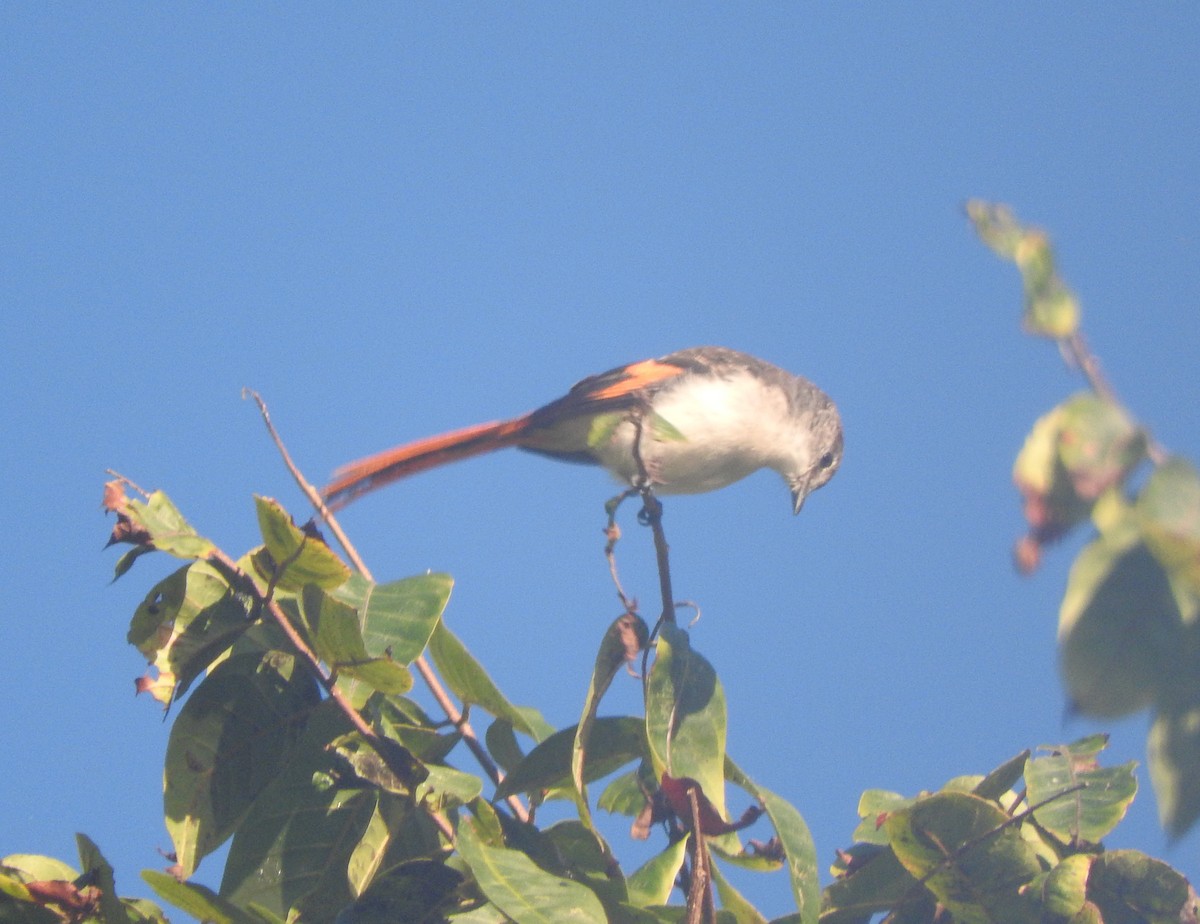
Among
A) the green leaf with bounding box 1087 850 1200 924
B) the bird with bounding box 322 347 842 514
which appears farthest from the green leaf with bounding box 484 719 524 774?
the bird with bounding box 322 347 842 514

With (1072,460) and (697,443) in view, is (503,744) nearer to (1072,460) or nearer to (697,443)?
(1072,460)

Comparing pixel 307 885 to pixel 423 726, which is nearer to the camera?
pixel 307 885

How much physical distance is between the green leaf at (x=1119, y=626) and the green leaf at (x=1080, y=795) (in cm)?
160

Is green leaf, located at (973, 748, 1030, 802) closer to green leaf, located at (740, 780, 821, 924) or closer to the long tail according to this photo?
green leaf, located at (740, 780, 821, 924)

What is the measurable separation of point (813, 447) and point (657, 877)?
3802 millimetres

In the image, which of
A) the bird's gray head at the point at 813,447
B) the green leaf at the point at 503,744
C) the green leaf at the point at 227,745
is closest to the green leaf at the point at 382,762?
the green leaf at the point at 227,745

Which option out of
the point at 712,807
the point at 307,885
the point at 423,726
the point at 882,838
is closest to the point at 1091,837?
the point at 882,838

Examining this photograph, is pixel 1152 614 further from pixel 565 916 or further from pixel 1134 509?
pixel 565 916

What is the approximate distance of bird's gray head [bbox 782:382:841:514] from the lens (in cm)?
555

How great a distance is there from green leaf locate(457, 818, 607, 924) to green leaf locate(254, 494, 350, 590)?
1.72 ft

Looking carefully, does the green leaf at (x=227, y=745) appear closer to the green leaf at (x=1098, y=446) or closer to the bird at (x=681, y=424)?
the green leaf at (x=1098, y=446)

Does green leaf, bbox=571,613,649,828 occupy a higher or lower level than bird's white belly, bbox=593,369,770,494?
lower

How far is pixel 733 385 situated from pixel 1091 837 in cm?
320

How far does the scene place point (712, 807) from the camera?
2.13m
